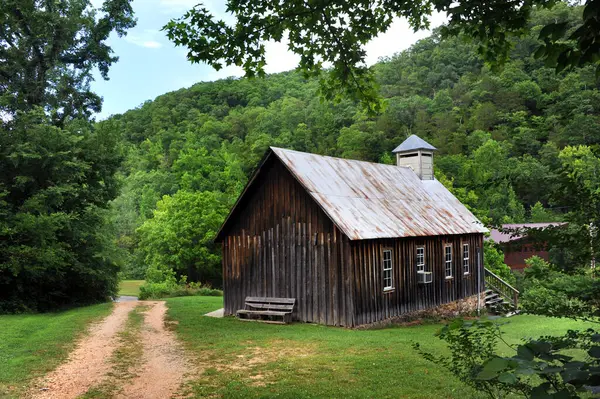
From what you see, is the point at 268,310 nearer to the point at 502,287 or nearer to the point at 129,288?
the point at 502,287

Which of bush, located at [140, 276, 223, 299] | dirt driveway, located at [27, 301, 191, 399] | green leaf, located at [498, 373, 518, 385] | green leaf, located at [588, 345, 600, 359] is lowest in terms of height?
bush, located at [140, 276, 223, 299]

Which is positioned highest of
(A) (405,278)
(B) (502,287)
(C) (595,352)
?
(C) (595,352)

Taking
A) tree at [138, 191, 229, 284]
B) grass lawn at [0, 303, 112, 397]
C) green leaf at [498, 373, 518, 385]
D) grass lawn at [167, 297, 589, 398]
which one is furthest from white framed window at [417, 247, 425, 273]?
tree at [138, 191, 229, 284]

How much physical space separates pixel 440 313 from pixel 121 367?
48.2ft

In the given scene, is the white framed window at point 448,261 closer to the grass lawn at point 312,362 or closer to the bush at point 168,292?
the grass lawn at point 312,362

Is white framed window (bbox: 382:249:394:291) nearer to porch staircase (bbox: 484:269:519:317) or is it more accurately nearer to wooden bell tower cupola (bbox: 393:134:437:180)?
wooden bell tower cupola (bbox: 393:134:437:180)

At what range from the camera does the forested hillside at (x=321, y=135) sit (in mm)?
39938

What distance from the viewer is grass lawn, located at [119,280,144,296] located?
43588 millimetres

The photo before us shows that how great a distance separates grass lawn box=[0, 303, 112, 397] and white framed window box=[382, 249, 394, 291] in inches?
427

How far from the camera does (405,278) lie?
63.2 feet

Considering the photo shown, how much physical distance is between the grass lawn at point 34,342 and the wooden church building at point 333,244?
606cm

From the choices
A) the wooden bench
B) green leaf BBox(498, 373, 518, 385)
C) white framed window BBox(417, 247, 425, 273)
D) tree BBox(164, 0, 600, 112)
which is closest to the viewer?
green leaf BBox(498, 373, 518, 385)

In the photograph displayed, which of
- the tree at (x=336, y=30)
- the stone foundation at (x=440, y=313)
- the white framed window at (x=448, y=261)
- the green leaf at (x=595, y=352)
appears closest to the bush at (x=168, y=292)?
the stone foundation at (x=440, y=313)

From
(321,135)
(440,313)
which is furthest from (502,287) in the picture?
(321,135)
